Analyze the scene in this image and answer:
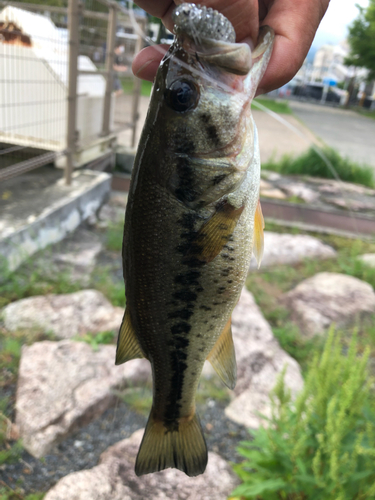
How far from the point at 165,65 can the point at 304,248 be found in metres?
5.00

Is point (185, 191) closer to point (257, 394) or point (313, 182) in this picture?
point (257, 394)

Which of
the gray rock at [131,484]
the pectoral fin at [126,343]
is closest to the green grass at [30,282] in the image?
the gray rock at [131,484]

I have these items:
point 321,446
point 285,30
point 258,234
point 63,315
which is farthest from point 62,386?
point 285,30

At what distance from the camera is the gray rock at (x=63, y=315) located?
3.76 meters

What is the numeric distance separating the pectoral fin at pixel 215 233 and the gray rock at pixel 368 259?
4.85 meters

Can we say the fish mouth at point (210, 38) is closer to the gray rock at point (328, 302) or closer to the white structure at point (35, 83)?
the gray rock at point (328, 302)

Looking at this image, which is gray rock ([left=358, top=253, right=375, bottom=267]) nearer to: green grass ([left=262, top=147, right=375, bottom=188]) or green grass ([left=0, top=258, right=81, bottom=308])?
green grass ([left=0, top=258, right=81, bottom=308])

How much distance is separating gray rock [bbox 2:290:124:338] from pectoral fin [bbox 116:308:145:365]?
8.29 feet

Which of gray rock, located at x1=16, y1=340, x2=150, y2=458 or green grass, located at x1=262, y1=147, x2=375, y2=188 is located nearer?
gray rock, located at x1=16, y1=340, x2=150, y2=458

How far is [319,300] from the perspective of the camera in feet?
15.3

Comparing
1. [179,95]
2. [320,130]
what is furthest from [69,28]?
[320,130]

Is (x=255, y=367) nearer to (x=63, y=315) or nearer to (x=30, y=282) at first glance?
(x=63, y=315)

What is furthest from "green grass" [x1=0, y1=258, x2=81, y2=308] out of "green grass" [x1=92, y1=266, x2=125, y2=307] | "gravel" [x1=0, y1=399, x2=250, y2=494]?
"gravel" [x1=0, y1=399, x2=250, y2=494]

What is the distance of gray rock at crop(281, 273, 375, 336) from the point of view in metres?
4.44
